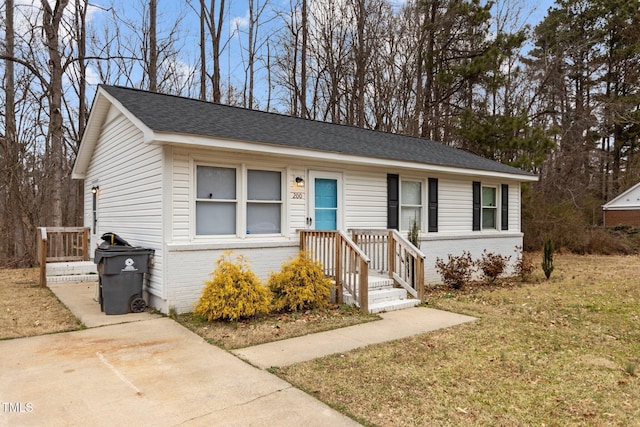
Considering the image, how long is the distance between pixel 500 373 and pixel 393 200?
578 centimetres

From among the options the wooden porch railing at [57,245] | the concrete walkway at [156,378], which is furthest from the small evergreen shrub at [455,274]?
the wooden porch railing at [57,245]

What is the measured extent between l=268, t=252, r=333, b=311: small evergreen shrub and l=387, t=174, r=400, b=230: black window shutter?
10.4ft

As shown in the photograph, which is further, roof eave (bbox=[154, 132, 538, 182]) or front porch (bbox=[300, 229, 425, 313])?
front porch (bbox=[300, 229, 425, 313])

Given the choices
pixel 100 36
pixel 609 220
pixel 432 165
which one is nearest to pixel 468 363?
pixel 432 165

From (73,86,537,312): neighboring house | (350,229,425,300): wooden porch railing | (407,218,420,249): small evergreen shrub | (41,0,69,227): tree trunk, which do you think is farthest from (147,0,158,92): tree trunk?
(407,218,420,249): small evergreen shrub

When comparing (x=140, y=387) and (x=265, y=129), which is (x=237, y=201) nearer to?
(x=265, y=129)

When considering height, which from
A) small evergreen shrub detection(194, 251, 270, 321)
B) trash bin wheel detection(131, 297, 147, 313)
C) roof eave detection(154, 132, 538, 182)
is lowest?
trash bin wheel detection(131, 297, 147, 313)

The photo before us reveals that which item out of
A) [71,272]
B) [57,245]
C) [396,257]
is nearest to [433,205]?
[396,257]

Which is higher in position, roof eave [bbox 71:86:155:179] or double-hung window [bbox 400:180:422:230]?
roof eave [bbox 71:86:155:179]

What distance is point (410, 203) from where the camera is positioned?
10055mm

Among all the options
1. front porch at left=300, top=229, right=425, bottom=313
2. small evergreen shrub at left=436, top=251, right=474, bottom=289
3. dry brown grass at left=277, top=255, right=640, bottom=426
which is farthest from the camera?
small evergreen shrub at left=436, top=251, right=474, bottom=289

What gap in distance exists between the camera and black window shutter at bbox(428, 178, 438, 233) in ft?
33.6

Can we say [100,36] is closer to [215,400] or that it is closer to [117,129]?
[117,129]

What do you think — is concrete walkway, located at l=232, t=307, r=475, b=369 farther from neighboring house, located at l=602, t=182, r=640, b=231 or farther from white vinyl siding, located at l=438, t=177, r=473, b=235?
neighboring house, located at l=602, t=182, r=640, b=231
